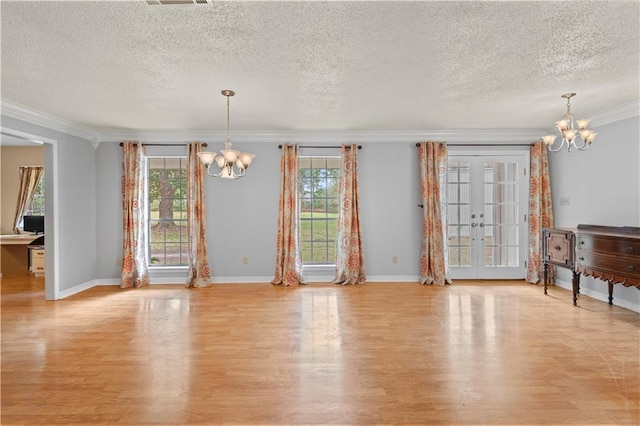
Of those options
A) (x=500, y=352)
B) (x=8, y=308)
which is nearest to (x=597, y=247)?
(x=500, y=352)

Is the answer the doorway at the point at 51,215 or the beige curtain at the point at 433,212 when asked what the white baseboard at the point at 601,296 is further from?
the doorway at the point at 51,215

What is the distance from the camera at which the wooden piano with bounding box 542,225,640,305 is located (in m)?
3.57

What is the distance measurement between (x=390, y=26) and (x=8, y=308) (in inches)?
230

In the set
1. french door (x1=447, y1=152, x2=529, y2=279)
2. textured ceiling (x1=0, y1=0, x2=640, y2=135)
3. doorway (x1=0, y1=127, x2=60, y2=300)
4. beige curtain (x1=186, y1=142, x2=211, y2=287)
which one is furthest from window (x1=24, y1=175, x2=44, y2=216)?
french door (x1=447, y1=152, x2=529, y2=279)

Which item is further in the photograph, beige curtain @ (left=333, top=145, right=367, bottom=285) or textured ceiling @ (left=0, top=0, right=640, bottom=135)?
beige curtain @ (left=333, top=145, right=367, bottom=285)

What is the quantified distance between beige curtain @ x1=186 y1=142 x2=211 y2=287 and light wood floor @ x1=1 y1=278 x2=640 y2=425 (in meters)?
0.87

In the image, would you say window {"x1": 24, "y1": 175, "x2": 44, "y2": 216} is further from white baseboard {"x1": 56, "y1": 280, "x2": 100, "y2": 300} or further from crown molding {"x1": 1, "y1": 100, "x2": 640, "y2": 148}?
white baseboard {"x1": 56, "y1": 280, "x2": 100, "y2": 300}

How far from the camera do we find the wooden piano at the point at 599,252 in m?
3.57

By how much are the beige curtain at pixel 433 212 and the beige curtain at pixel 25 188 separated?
312 inches

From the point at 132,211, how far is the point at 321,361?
4454mm

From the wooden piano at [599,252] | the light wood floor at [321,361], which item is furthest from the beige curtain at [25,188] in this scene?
the wooden piano at [599,252]

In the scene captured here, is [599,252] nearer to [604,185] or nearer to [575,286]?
[575,286]

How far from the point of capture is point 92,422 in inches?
82.6

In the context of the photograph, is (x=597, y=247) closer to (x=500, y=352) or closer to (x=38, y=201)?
(x=500, y=352)
